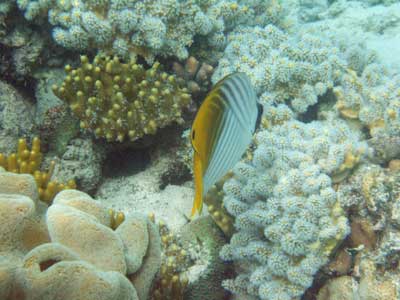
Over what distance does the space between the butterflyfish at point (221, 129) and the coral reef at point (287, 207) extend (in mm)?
1481

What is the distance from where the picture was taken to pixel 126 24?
147 inches

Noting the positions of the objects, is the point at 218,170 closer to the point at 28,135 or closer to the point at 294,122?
the point at 294,122

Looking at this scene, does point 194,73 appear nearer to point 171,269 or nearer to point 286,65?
point 286,65

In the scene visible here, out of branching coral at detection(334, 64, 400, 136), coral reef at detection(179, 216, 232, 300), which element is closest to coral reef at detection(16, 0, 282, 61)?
branching coral at detection(334, 64, 400, 136)

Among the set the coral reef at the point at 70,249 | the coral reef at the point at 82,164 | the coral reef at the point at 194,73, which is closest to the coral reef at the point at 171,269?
the coral reef at the point at 70,249

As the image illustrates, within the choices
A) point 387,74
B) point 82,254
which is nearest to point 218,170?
point 82,254

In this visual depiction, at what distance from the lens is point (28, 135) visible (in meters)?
3.88

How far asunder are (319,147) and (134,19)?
2246 mm

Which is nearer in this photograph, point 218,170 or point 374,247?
point 218,170

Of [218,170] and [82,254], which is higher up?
[218,170]

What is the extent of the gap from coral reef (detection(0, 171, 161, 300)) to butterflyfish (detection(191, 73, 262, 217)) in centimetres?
98

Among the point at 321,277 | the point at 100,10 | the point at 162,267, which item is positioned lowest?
the point at 162,267

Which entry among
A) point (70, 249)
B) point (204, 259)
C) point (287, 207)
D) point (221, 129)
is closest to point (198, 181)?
point (221, 129)

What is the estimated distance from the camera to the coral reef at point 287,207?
2686 millimetres
